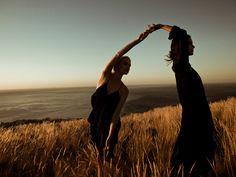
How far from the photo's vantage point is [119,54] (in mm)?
2777

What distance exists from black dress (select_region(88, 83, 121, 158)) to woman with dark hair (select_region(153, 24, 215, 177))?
0.99 metres

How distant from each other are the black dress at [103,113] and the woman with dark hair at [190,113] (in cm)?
99

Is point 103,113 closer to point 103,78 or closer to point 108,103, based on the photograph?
point 108,103

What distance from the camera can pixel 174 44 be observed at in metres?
Result: 2.26

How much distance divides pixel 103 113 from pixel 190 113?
124cm

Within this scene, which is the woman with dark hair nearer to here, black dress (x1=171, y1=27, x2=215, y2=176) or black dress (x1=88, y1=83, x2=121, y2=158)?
black dress (x1=171, y1=27, x2=215, y2=176)

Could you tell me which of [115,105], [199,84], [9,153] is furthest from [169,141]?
[9,153]

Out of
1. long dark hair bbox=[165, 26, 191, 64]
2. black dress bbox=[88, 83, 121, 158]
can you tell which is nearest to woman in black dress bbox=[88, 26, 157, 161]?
black dress bbox=[88, 83, 121, 158]

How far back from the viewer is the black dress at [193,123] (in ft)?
7.22

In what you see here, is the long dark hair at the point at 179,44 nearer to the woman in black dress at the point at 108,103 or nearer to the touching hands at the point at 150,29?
the touching hands at the point at 150,29

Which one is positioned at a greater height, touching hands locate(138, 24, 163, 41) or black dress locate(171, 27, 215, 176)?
touching hands locate(138, 24, 163, 41)

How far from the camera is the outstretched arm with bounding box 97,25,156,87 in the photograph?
8.31 feet

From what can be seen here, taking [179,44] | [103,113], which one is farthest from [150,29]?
[103,113]

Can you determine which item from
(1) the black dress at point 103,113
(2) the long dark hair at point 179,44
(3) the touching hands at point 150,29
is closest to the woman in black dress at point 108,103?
(1) the black dress at point 103,113
